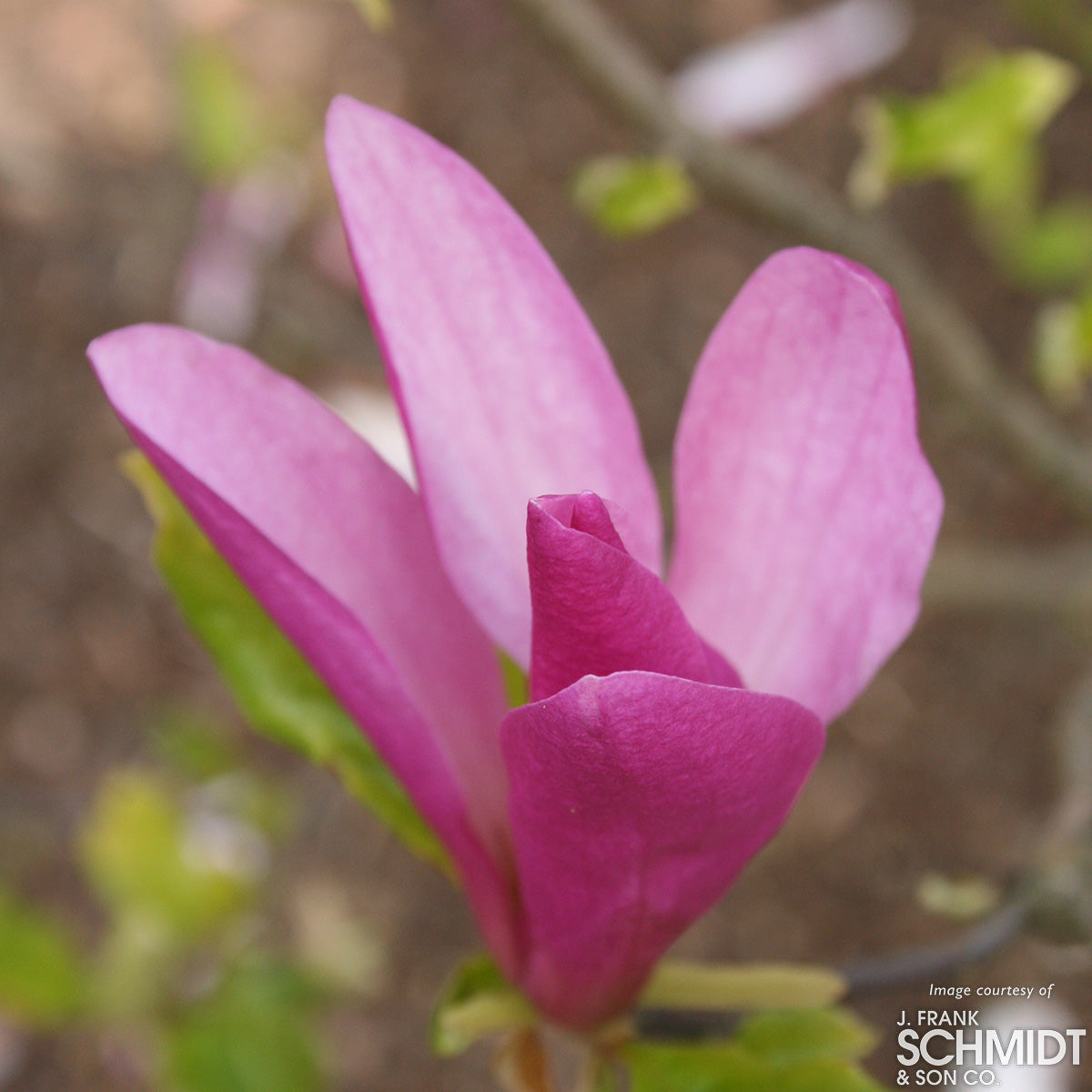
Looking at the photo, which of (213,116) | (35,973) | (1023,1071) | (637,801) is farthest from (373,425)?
(637,801)

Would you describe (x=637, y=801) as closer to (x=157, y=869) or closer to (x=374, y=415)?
(x=157, y=869)

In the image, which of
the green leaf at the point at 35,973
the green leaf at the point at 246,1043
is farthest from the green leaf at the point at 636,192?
the green leaf at the point at 35,973

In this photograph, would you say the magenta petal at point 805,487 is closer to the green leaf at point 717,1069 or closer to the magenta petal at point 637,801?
the magenta petal at point 637,801

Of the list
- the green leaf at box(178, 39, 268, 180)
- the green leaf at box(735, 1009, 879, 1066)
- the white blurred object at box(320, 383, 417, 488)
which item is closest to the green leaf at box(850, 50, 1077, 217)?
the green leaf at box(735, 1009, 879, 1066)

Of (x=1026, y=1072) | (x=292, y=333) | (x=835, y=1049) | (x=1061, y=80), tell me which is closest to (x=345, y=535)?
(x=835, y=1049)

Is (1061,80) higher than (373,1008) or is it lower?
higher

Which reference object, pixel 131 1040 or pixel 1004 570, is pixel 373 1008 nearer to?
pixel 131 1040
